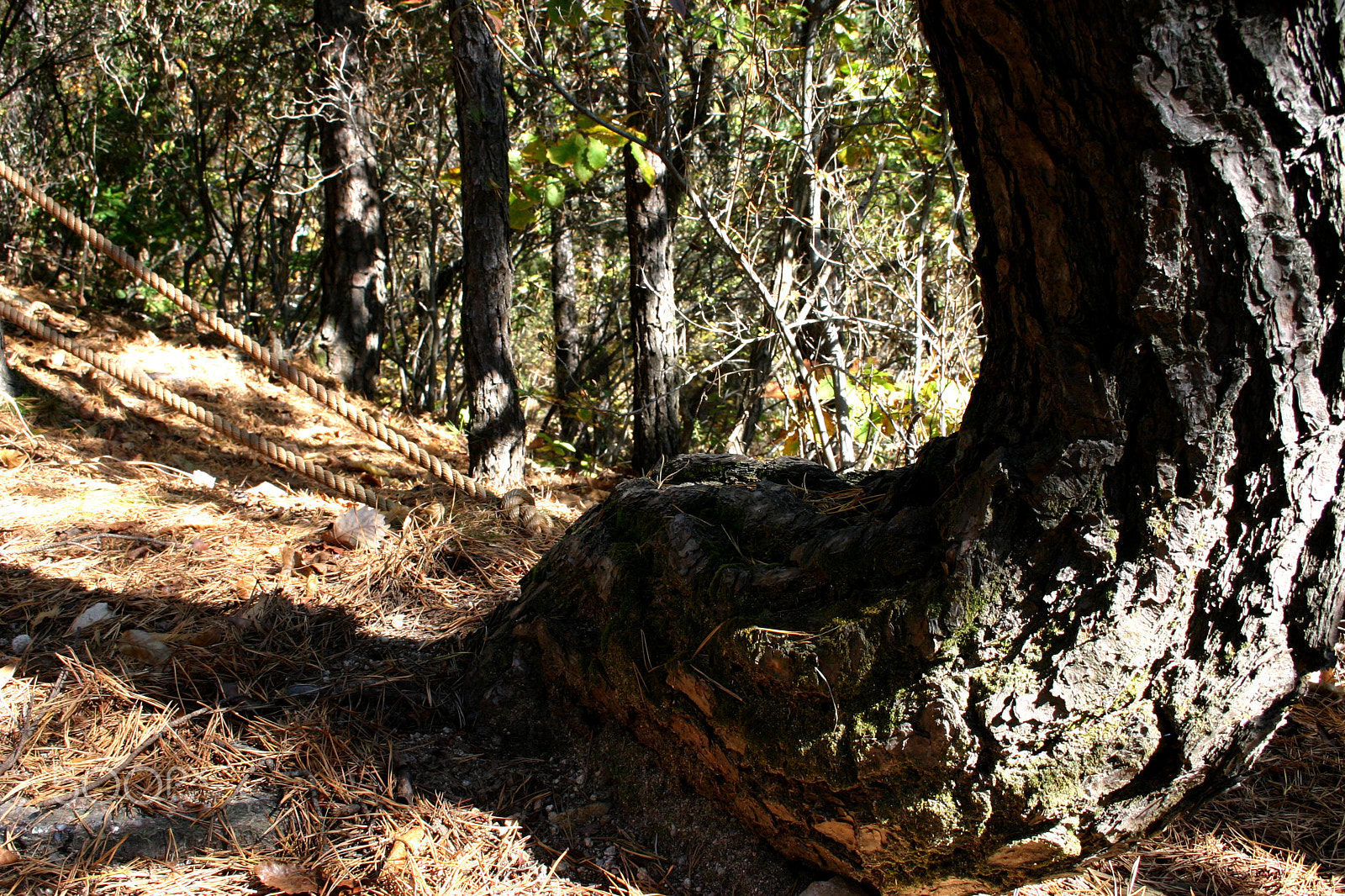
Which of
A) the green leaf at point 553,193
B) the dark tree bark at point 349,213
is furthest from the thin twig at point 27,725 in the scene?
the dark tree bark at point 349,213

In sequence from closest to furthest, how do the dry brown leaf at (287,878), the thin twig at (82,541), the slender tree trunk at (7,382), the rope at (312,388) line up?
1. the dry brown leaf at (287,878)
2. the thin twig at (82,541)
3. the rope at (312,388)
4. the slender tree trunk at (7,382)

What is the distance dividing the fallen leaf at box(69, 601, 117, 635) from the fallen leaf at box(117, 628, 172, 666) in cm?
16

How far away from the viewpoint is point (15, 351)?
15.1ft

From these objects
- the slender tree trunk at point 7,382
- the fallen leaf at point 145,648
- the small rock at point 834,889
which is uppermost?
the slender tree trunk at point 7,382

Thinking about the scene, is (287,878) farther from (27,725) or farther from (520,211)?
(520,211)

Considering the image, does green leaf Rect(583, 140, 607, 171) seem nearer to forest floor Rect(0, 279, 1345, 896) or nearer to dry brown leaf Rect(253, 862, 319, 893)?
forest floor Rect(0, 279, 1345, 896)

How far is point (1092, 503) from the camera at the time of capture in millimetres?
1194

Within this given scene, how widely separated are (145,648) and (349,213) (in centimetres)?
436

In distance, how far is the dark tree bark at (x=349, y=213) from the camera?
213 inches

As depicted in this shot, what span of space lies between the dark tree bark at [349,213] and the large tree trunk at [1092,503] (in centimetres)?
507

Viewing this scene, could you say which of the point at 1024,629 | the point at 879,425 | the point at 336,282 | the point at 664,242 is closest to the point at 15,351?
the point at 336,282

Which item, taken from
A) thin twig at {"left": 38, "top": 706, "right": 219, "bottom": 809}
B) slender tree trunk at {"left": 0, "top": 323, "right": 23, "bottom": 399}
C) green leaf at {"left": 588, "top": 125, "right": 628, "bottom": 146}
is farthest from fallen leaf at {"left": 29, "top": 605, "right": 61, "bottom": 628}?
green leaf at {"left": 588, "top": 125, "right": 628, "bottom": 146}

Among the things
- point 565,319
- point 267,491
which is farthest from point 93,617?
point 565,319

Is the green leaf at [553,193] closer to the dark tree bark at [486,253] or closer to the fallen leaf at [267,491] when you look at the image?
the dark tree bark at [486,253]
